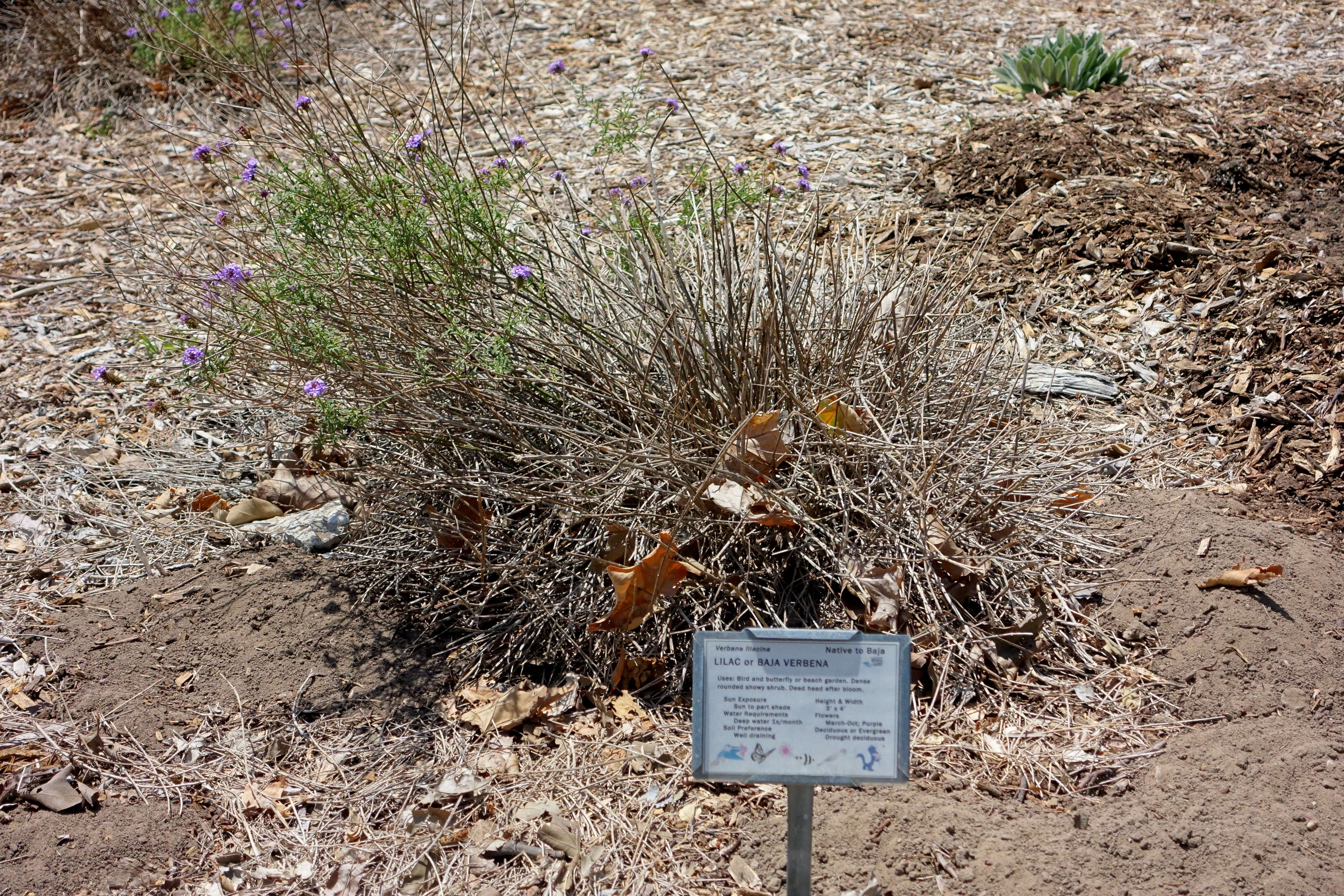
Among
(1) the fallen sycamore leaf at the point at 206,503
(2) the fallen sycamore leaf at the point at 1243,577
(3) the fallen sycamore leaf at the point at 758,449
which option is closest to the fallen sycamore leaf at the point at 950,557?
(3) the fallen sycamore leaf at the point at 758,449

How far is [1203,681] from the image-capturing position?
253 centimetres

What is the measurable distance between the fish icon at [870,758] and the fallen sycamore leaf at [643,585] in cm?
79

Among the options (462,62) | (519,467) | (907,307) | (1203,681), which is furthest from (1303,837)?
(462,62)

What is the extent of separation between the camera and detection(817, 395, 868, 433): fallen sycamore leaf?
2738 millimetres

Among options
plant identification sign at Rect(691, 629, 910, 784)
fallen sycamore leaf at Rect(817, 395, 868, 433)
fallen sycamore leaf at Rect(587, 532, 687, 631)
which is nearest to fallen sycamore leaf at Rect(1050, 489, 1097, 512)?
fallen sycamore leaf at Rect(817, 395, 868, 433)

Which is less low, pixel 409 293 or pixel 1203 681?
pixel 409 293

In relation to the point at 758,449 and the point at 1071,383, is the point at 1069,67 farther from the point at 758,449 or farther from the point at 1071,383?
the point at 758,449

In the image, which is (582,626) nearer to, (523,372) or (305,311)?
(523,372)

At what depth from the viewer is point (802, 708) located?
1816mm

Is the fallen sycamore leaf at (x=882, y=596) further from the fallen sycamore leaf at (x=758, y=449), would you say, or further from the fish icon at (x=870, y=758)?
the fish icon at (x=870, y=758)

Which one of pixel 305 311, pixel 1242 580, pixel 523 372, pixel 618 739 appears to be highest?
pixel 305 311

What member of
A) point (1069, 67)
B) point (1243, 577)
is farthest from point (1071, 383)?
point (1069, 67)

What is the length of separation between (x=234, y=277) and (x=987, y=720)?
7.24 feet

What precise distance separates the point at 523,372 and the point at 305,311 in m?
0.60
